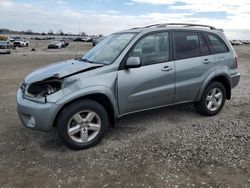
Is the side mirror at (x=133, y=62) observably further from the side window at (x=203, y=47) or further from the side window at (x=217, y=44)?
the side window at (x=217, y=44)

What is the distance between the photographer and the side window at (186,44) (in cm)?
543

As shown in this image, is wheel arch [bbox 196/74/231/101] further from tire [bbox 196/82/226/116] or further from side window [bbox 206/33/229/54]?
side window [bbox 206/33/229/54]

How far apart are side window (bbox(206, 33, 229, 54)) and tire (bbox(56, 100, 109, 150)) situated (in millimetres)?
2758

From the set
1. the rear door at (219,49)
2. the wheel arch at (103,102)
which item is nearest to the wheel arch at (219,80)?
the rear door at (219,49)

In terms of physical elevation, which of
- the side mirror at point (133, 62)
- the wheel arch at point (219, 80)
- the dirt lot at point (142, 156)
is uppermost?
the side mirror at point (133, 62)

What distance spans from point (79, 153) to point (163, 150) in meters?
1.27

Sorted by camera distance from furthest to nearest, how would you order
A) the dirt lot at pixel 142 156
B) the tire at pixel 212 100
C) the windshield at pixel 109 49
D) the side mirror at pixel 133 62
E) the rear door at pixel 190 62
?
the tire at pixel 212 100 < the rear door at pixel 190 62 < the windshield at pixel 109 49 < the side mirror at pixel 133 62 < the dirt lot at pixel 142 156

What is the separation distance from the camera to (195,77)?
18.5ft

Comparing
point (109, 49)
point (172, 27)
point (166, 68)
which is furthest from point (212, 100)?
point (109, 49)

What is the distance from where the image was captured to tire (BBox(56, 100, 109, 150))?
169 inches

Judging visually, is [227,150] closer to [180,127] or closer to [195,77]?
[180,127]

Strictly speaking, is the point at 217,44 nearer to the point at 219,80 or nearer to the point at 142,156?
the point at 219,80

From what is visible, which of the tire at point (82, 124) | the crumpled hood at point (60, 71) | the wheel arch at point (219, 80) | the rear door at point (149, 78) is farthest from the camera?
the wheel arch at point (219, 80)

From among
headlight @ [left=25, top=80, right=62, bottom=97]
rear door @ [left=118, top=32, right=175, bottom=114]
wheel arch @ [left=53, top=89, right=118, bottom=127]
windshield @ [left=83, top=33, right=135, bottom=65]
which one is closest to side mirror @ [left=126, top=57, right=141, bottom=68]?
rear door @ [left=118, top=32, right=175, bottom=114]
